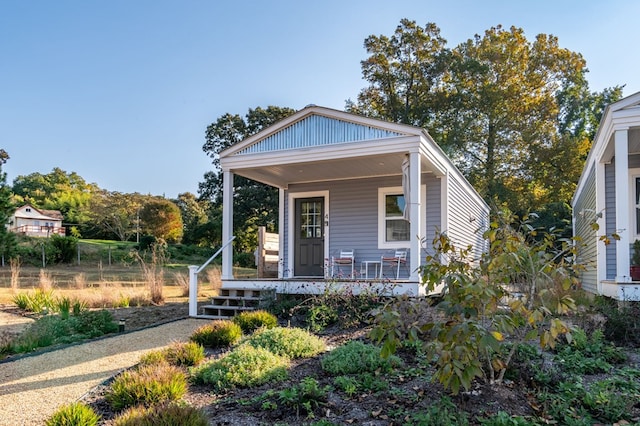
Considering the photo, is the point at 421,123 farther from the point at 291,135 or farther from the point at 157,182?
the point at 157,182

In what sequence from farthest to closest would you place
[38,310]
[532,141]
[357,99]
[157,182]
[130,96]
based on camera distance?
[157,182] → [357,99] → [532,141] → [130,96] → [38,310]

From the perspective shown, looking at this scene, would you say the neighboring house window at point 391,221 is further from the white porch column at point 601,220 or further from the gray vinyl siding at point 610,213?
the gray vinyl siding at point 610,213

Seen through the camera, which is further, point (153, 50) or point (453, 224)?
point (153, 50)

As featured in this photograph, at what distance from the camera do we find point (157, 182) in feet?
130

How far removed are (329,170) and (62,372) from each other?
20.1 ft

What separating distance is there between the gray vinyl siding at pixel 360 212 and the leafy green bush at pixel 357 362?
5468mm

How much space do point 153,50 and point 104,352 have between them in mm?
8466

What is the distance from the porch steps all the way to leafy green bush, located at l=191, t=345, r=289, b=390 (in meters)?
3.33

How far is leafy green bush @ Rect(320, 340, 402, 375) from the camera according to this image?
13.8 ft

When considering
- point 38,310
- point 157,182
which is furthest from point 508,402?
point 157,182

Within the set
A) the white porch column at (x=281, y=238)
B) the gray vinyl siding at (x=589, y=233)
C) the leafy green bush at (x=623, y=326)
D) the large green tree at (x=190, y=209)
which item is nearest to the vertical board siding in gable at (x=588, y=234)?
the gray vinyl siding at (x=589, y=233)

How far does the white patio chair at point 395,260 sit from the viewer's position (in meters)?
9.45

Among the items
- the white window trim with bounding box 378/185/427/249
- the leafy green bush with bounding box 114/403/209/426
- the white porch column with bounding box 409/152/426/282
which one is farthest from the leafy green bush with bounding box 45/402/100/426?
the white window trim with bounding box 378/185/427/249

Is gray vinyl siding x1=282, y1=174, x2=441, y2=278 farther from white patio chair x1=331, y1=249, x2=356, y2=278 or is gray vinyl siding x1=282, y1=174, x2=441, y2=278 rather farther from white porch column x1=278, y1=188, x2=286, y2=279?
white porch column x1=278, y1=188, x2=286, y2=279
